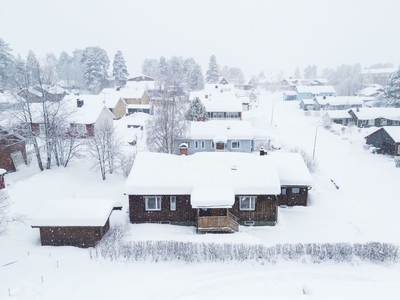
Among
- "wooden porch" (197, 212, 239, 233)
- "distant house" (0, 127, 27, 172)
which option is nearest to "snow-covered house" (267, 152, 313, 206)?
"wooden porch" (197, 212, 239, 233)

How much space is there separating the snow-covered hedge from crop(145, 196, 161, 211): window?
4.41 metres

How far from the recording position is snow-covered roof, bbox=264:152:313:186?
85.2 feet

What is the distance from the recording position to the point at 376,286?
48.9 ft

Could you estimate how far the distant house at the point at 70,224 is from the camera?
1867cm

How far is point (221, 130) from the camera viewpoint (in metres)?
40.6

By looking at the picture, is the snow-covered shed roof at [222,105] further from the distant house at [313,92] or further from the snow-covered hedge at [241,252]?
the distant house at [313,92]

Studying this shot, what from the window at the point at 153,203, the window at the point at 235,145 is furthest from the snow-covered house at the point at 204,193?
the window at the point at 235,145

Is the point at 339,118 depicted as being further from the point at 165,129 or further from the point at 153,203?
the point at 153,203

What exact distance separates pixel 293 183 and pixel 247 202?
16.3 ft

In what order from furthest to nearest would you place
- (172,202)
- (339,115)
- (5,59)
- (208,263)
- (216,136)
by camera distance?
(5,59) < (339,115) < (216,136) < (172,202) < (208,263)

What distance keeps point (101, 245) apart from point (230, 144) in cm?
2418

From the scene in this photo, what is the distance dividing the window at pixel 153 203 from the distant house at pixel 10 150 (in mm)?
15475

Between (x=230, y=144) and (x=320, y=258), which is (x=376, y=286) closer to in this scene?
(x=320, y=258)

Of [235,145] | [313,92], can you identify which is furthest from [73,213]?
[313,92]
